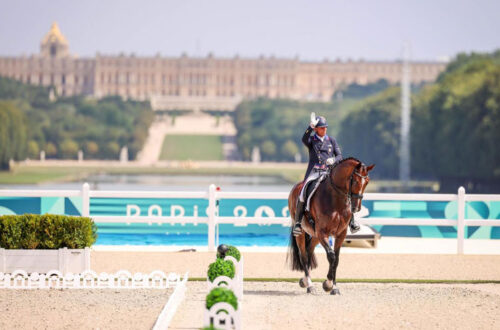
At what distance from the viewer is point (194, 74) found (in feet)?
605

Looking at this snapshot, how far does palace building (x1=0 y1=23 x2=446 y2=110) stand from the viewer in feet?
601

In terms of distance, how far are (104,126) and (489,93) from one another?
238 ft

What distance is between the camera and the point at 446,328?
9578mm

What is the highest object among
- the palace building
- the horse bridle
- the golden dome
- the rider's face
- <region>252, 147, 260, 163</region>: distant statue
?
the golden dome

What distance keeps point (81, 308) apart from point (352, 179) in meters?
3.33

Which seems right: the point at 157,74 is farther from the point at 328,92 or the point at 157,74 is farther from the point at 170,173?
the point at 170,173

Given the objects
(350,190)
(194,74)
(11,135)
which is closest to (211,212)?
(350,190)

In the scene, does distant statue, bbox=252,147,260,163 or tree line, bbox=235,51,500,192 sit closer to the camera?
tree line, bbox=235,51,500,192

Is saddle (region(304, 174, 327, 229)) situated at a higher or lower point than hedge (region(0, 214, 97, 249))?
higher

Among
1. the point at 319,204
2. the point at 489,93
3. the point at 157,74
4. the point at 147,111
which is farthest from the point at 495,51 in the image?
the point at 157,74

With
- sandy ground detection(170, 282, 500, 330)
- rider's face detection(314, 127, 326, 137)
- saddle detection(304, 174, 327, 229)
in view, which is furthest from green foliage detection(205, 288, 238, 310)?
rider's face detection(314, 127, 326, 137)

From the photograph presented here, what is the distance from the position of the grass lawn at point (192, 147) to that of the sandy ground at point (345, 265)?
95437 millimetres

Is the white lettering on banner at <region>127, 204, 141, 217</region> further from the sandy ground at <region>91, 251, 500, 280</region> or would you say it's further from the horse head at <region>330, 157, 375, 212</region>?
the horse head at <region>330, 157, 375, 212</region>

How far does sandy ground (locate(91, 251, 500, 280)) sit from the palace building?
519 feet
